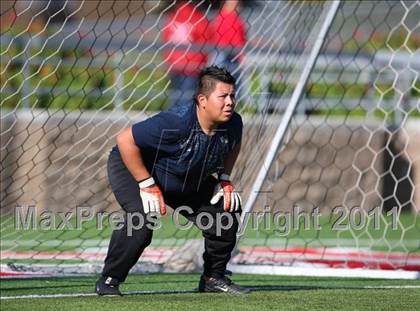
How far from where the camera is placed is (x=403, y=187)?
42.6ft

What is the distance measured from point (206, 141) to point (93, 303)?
1.07 metres

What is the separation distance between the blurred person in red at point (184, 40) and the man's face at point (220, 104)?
9.72ft

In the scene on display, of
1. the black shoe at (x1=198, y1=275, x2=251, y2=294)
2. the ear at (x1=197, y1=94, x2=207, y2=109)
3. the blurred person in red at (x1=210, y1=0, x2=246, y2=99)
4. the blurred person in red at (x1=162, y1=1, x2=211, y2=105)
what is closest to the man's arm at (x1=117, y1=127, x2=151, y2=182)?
the ear at (x1=197, y1=94, x2=207, y2=109)

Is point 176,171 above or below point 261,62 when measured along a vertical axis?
below

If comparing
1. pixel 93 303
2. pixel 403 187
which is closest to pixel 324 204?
pixel 403 187

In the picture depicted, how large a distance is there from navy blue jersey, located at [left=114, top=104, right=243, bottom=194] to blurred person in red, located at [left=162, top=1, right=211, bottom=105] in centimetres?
289

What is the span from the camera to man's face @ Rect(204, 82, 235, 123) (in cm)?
612

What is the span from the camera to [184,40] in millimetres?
9656

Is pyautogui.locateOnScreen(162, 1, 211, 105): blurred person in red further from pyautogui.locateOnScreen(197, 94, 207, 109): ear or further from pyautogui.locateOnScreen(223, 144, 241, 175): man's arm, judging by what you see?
pyautogui.locateOnScreen(197, 94, 207, 109): ear

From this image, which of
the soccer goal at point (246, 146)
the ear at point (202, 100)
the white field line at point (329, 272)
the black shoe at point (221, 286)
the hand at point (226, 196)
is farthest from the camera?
the soccer goal at point (246, 146)

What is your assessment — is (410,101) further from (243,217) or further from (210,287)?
(210,287)

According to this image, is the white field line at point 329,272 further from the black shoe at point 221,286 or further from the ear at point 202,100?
the ear at point 202,100

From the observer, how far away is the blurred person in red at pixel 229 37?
9055 millimetres

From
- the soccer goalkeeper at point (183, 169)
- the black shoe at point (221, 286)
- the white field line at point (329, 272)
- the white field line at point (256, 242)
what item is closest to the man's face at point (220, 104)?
the soccer goalkeeper at point (183, 169)
